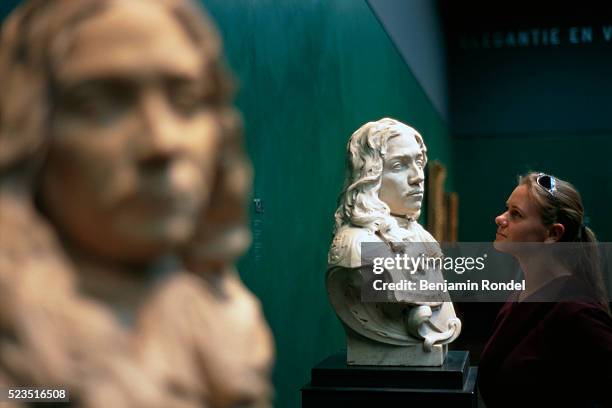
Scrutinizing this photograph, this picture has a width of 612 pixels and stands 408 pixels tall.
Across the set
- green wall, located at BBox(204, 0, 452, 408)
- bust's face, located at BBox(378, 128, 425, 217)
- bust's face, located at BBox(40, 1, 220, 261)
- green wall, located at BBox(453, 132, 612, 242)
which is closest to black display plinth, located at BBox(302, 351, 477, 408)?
green wall, located at BBox(204, 0, 452, 408)

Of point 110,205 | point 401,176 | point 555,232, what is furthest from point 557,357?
point 110,205

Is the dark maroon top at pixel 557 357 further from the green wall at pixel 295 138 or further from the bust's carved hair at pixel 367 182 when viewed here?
the green wall at pixel 295 138

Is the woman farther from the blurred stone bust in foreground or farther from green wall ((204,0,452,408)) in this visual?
the blurred stone bust in foreground

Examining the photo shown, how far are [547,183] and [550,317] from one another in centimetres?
60

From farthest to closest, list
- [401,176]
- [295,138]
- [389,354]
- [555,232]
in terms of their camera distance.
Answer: [295,138], [401,176], [389,354], [555,232]

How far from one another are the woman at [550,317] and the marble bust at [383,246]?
1.05 ft

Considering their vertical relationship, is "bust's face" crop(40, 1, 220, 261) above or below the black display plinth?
above

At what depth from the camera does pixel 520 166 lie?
10.3m

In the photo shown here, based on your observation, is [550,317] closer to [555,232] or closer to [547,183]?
[555,232]

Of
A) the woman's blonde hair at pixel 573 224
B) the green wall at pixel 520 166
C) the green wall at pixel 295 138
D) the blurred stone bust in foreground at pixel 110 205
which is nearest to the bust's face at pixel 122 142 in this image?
the blurred stone bust in foreground at pixel 110 205

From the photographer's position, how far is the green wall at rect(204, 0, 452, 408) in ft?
13.7

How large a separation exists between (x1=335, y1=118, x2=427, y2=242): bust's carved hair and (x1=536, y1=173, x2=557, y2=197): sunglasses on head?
2.12 feet

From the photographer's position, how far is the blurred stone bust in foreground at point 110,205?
1.46m

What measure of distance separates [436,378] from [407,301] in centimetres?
34
